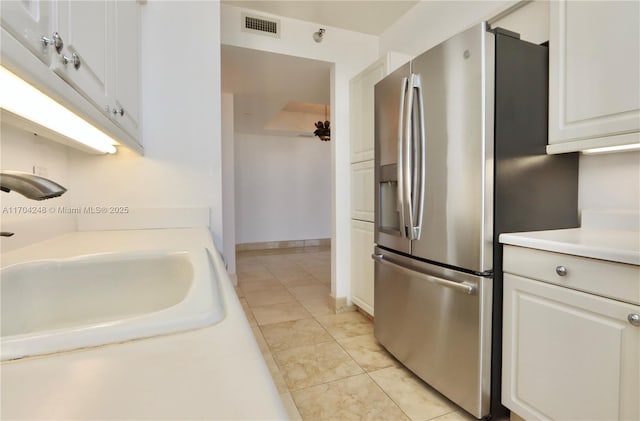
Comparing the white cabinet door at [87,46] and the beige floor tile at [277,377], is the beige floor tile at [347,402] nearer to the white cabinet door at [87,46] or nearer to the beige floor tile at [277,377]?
the beige floor tile at [277,377]

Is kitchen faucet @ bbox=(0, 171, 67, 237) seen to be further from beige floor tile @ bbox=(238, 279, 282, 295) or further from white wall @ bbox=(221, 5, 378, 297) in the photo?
beige floor tile @ bbox=(238, 279, 282, 295)

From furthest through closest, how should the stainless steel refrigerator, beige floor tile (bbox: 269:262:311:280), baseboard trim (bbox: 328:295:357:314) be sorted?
beige floor tile (bbox: 269:262:311:280), baseboard trim (bbox: 328:295:357:314), the stainless steel refrigerator

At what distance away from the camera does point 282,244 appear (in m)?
6.46

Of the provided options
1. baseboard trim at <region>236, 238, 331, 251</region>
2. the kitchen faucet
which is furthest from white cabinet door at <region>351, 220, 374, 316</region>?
baseboard trim at <region>236, 238, 331, 251</region>

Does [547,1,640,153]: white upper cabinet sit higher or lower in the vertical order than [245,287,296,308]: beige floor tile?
higher

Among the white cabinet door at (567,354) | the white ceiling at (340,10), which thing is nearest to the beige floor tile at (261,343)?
the white cabinet door at (567,354)

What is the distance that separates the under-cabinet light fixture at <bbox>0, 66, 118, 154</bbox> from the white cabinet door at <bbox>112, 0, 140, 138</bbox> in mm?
145

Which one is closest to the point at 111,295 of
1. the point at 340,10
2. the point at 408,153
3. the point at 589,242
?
the point at 408,153

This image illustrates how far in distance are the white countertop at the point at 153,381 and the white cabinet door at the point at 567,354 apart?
1182mm

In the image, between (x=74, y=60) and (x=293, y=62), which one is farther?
(x=293, y=62)

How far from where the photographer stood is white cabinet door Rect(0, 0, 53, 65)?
511mm

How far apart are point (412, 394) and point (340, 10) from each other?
2.76 meters

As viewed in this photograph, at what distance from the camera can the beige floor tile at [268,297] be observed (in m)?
3.10

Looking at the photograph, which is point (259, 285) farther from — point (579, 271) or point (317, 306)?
point (579, 271)
